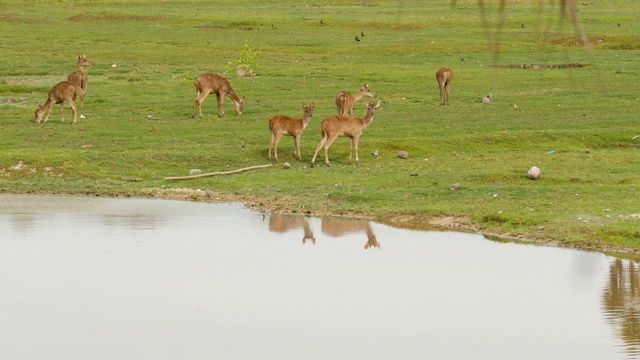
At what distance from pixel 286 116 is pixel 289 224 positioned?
4.07 m

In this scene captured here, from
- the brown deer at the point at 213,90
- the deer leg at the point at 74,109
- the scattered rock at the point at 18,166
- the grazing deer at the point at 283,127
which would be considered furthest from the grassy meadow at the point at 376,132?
the grazing deer at the point at 283,127

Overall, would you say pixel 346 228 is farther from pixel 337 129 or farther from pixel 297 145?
pixel 297 145

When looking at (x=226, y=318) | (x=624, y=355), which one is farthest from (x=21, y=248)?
(x=624, y=355)

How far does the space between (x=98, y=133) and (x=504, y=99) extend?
383 inches

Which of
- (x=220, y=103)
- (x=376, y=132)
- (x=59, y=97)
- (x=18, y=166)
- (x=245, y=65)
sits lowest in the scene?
(x=18, y=166)

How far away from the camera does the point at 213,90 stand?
22.8m

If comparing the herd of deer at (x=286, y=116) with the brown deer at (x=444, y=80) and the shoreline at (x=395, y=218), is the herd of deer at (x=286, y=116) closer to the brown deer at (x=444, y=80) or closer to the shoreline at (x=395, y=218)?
the brown deer at (x=444, y=80)

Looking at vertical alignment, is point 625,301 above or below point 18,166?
below

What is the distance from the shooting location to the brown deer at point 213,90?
2262 cm

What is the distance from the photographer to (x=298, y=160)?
61.2ft

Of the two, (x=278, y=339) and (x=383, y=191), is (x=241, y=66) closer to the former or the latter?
(x=383, y=191)

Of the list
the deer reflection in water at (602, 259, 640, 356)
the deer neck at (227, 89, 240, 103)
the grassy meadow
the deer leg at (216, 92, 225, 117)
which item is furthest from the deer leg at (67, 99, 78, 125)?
the deer reflection in water at (602, 259, 640, 356)

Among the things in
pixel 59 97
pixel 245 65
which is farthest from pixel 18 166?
pixel 245 65

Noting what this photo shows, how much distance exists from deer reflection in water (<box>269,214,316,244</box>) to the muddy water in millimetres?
37
